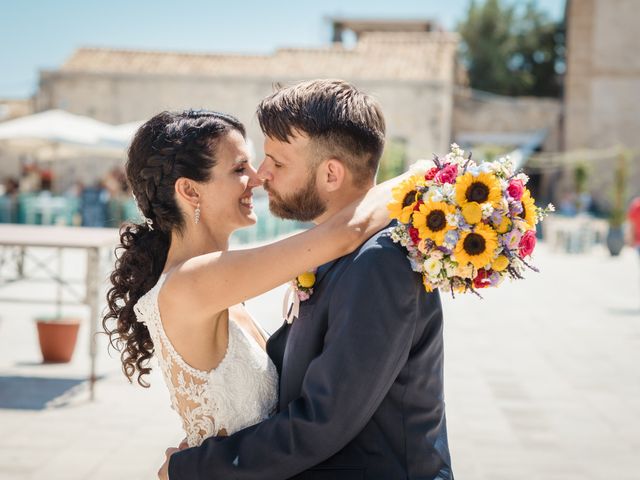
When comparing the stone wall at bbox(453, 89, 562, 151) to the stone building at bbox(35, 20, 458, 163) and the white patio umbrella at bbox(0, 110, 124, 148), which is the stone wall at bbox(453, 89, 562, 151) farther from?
the white patio umbrella at bbox(0, 110, 124, 148)

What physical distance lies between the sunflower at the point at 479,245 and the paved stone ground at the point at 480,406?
2.92m

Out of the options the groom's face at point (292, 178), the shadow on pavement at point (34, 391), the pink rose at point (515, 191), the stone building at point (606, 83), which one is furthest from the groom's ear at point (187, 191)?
the stone building at point (606, 83)

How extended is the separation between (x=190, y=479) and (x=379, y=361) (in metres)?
0.53

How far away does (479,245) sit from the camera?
175 centimetres

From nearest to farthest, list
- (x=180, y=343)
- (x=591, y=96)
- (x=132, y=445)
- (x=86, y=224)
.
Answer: (x=180, y=343) < (x=132, y=445) < (x=86, y=224) < (x=591, y=96)

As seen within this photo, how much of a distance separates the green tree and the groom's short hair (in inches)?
1627

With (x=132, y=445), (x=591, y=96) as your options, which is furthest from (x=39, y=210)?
(x=591, y=96)

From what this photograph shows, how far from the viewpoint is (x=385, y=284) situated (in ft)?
5.47

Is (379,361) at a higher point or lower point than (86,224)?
higher

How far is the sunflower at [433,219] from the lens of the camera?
5.59 feet

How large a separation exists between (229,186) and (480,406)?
399 centimetres

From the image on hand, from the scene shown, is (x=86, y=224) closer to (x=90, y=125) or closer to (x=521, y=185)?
(x=90, y=125)

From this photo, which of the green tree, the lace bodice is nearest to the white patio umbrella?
the lace bodice

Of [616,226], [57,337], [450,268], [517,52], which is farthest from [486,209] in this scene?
[517,52]
